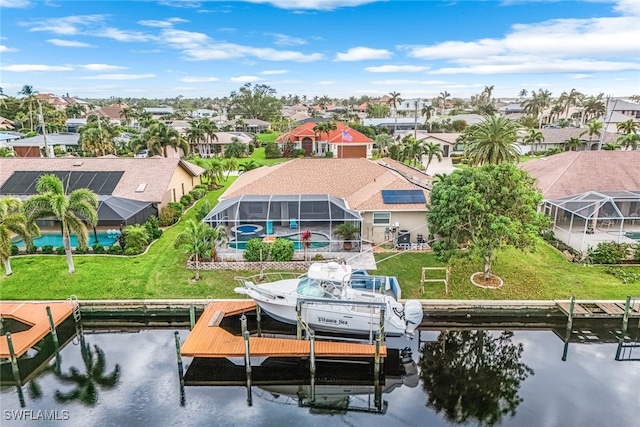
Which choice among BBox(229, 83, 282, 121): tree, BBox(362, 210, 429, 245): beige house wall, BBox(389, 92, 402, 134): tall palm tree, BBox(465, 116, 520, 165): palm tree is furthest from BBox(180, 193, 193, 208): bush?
BBox(229, 83, 282, 121): tree

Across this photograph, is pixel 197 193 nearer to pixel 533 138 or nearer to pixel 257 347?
pixel 257 347

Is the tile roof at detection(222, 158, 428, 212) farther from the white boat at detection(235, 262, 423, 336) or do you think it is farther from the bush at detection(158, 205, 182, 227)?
the white boat at detection(235, 262, 423, 336)

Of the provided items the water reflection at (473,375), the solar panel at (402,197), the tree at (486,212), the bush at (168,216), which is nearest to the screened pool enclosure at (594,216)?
the tree at (486,212)

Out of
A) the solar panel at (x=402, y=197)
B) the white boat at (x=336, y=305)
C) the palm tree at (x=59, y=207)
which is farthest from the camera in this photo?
the solar panel at (x=402, y=197)

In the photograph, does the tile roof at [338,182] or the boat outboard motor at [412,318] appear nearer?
the boat outboard motor at [412,318]

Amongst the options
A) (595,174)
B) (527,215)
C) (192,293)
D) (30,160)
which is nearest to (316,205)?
(192,293)

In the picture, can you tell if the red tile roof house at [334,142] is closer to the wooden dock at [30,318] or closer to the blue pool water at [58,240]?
the blue pool water at [58,240]

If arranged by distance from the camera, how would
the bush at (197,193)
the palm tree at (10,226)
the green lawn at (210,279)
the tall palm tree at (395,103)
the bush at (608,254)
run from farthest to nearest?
the tall palm tree at (395,103), the bush at (197,193), the bush at (608,254), the green lawn at (210,279), the palm tree at (10,226)
